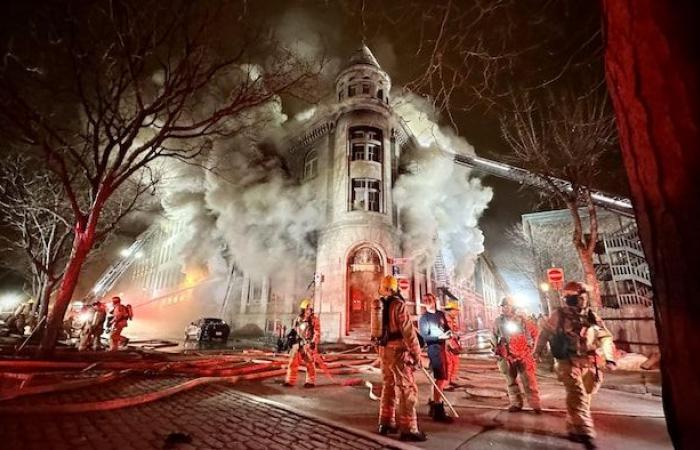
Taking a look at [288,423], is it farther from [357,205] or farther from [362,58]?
[362,58]

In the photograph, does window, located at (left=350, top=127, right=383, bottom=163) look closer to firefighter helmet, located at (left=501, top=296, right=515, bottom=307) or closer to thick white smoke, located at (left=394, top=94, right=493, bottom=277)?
thick white smoke, located at (left=394, top=94, right=493, bottom=277)

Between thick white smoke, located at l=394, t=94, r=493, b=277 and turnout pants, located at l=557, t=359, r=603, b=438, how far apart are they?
1612cm

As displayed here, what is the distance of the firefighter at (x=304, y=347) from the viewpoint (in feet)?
25.6

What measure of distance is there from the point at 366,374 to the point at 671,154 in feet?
33.6

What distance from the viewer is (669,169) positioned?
1133 millimetres

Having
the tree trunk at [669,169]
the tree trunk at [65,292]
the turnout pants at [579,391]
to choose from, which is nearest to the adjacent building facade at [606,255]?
the turnout pants at [579,391]

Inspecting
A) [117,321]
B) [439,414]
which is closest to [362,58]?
[117,321]

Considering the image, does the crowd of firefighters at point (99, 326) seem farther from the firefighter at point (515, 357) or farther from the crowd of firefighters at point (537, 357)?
the firefighter at point (515, 357)

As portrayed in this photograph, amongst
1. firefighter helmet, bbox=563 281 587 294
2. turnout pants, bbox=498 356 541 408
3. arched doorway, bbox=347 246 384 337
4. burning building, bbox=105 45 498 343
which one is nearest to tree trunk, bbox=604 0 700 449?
firefighter helmet, bbox=563 281 587 294

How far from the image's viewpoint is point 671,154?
1129mm

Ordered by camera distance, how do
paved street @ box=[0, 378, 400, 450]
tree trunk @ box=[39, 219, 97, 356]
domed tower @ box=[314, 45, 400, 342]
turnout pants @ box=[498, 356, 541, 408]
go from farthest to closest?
1. domed tower @ box=[314, 45, 400, 342]
2. tree trunk @ box=[39, 219, 97, 356]
3. turnout pants @ box=[498, 356, 541, 408]
4. paved street @ box=[0, 378, 400, 450]

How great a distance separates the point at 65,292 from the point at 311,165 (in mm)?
19817

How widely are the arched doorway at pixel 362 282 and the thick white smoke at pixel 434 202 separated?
10.2 ft

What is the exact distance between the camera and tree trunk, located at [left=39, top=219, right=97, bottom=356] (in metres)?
9.31
